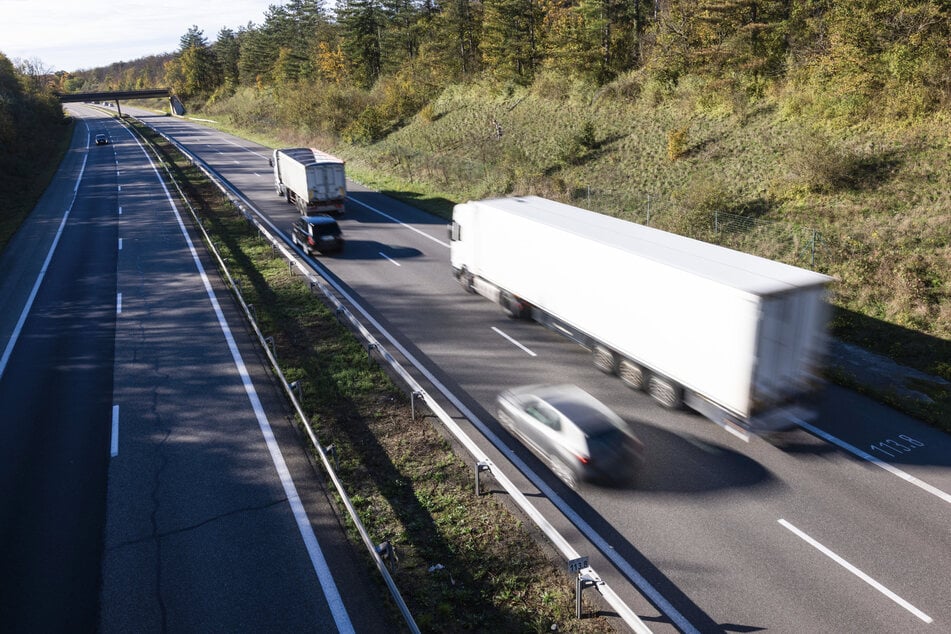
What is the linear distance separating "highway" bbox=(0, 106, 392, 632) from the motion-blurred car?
4.19 meters

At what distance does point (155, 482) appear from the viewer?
11.7 metres

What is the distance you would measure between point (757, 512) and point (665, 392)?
359 centimetres

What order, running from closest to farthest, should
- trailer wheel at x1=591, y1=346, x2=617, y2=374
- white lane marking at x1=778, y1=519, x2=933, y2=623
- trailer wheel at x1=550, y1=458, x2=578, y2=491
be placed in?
white lane marking at x1=778, y1=519, x2=933, y2=623, trailer wheel at x1=550, y1=458, x2=578, y2=491, trailer wheel at x1=591, y1=346, x2=617, y2=374

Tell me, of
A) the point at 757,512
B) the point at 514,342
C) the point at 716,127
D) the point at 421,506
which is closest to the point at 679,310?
the point at 757,512

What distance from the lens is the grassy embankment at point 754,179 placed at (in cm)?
1783

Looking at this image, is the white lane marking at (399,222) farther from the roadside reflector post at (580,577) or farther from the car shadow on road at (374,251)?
the roadside reflector post at (580,577)

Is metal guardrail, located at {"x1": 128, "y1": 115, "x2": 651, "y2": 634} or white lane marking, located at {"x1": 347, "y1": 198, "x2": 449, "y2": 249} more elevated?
white lane marking, located at {"x1": 347, "y1": 198, "x2": 449, "y2": 249}

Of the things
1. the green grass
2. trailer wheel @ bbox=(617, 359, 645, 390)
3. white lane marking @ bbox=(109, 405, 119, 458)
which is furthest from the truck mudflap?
white lane marking @ bbox=(109, 405, 119, 458)

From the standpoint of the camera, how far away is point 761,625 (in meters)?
8.41

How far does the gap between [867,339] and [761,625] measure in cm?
1164

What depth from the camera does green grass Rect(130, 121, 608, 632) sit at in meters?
8.74

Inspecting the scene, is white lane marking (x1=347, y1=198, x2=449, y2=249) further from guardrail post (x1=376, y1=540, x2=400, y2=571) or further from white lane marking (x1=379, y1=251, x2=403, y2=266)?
guardrail post (x1=376, y1=540, x2=400, y2=571)

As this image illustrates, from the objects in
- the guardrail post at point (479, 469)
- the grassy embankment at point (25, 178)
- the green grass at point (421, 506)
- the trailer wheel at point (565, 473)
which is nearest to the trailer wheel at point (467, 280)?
the green grass at point (421, 506)

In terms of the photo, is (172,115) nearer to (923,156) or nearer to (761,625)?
(923,156)
